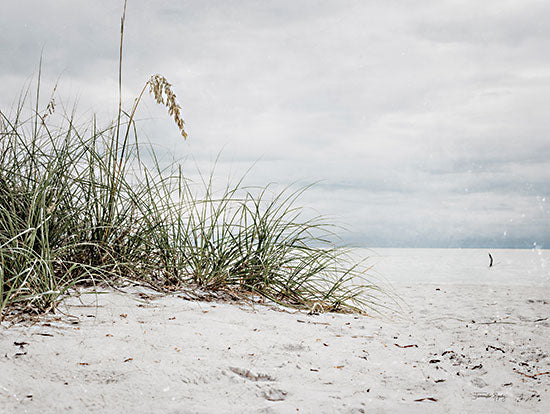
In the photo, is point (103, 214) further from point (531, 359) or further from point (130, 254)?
point (531, 359)

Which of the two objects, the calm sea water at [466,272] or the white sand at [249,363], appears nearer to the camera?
the white sand at [249,363]

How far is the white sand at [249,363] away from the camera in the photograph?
59.9 inches

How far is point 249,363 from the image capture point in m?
1.84

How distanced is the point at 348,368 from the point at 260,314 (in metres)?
0.77

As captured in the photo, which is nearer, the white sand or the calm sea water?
the white sand

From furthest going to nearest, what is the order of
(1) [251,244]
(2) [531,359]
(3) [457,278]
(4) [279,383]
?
(3) [457,278] < (1) [251,244] < (2) [531,359] < (4) [279,383]

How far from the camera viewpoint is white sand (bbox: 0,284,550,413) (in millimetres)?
1521

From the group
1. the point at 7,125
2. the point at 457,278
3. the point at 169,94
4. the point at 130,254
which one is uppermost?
the point at 169,94

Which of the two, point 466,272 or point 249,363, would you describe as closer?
point 249,363

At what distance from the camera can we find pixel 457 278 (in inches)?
262

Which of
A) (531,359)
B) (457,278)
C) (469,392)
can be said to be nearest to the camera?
(469,392)

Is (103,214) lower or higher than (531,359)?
higher

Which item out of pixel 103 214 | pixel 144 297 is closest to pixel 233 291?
pixel 144 297

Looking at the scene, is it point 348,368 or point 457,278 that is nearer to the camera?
point 348,368
